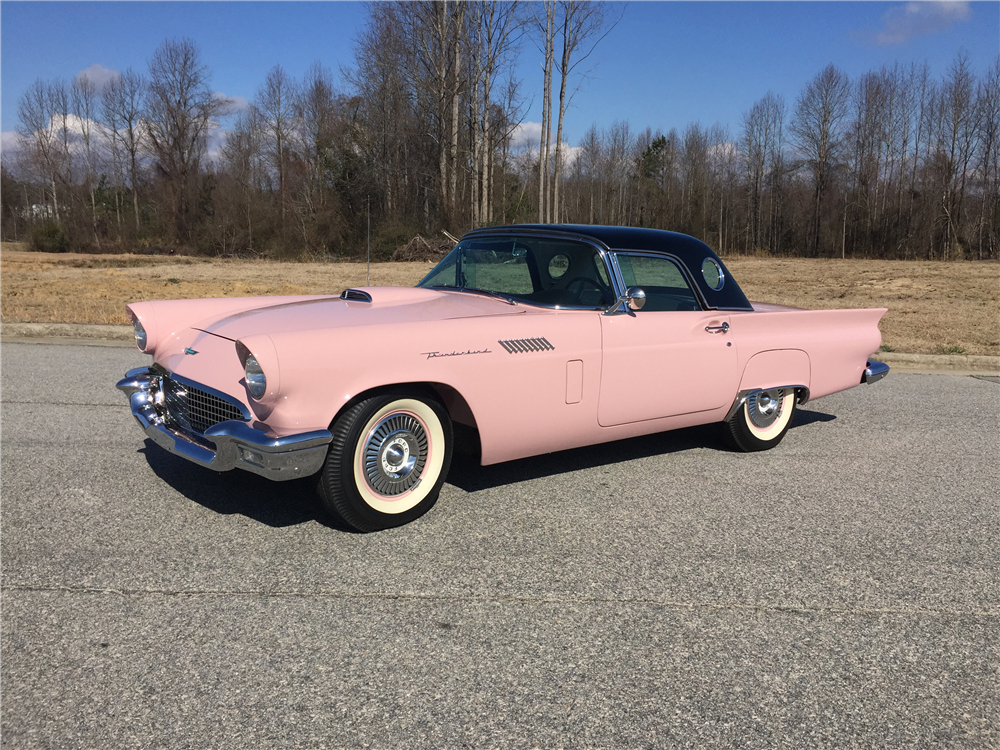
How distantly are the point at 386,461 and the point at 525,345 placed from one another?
3.03ft

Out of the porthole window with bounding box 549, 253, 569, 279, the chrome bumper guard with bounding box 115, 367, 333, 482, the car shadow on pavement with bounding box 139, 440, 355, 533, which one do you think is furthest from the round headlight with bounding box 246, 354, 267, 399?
the porthole window with bounding box 549, 253, 569, 279

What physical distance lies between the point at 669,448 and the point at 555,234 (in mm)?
1725

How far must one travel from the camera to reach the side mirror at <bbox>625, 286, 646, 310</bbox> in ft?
14.4

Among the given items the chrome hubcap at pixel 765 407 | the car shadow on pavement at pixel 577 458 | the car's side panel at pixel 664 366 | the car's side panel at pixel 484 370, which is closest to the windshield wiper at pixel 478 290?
the car's side panel at pixel 484 370

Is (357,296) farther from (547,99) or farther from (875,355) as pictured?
(547,99)

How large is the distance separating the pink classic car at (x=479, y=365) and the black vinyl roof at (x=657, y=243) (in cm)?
1

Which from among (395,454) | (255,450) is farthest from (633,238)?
(255,450)

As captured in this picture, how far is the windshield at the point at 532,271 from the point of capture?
14.9 ft

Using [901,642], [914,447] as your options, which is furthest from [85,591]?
[914,447]

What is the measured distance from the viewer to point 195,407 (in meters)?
3.87

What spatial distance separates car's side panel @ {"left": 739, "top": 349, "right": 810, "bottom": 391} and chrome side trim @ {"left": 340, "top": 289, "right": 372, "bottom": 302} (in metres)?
2.44

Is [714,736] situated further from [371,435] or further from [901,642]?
[371,435]

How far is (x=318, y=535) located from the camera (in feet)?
12.1

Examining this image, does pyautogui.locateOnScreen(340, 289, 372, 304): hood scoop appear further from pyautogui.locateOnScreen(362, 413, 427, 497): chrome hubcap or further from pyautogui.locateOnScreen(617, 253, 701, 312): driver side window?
pyautogui.locateOnScreen(617, 253, 701, 312): driver side window
